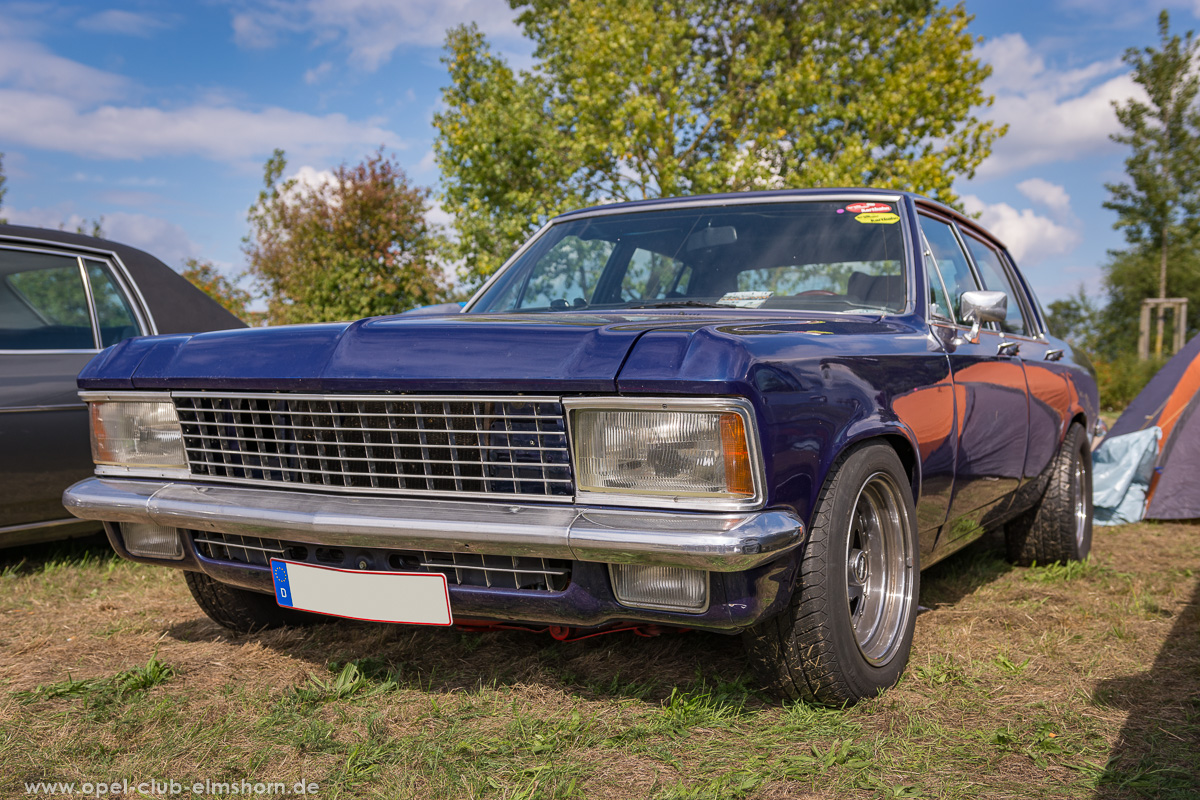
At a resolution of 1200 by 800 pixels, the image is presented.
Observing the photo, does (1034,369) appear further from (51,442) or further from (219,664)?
(51,442)

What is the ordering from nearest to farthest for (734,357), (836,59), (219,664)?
(734,357), (219,664), (836,59)

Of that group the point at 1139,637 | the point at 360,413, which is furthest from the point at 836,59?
the point at 360,413

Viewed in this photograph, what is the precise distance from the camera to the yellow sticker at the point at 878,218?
3283 mm

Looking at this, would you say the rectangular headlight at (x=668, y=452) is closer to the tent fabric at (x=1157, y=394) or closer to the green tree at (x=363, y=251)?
the tent fabric at (x=1157, y=394)

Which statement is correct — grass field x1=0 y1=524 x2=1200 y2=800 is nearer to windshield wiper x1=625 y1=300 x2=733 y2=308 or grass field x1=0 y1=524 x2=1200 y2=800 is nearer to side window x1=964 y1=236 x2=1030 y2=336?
windshield wiper x1=625 y1=300 x2=733 y2=308

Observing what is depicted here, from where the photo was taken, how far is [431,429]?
2.27 metres

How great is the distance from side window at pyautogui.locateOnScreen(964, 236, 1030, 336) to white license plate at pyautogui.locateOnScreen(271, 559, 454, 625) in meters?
2.97

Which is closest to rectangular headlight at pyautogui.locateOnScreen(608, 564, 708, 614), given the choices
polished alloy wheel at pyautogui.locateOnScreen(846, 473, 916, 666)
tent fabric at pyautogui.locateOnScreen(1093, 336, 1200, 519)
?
polished alloy wheel at pyautogui.locateOnScreen(846, 473, 916, 666)

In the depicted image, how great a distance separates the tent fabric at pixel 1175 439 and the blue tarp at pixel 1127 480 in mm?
32

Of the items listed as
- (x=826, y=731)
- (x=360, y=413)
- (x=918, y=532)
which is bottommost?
(x=826, y=731)

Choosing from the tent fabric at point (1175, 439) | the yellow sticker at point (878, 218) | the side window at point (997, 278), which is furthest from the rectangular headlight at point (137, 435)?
the tent fabric at point (1175, 439)

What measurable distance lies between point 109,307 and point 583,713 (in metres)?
3.32

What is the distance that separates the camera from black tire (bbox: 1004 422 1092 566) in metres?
4.48

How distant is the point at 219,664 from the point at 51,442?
1.68 metres
